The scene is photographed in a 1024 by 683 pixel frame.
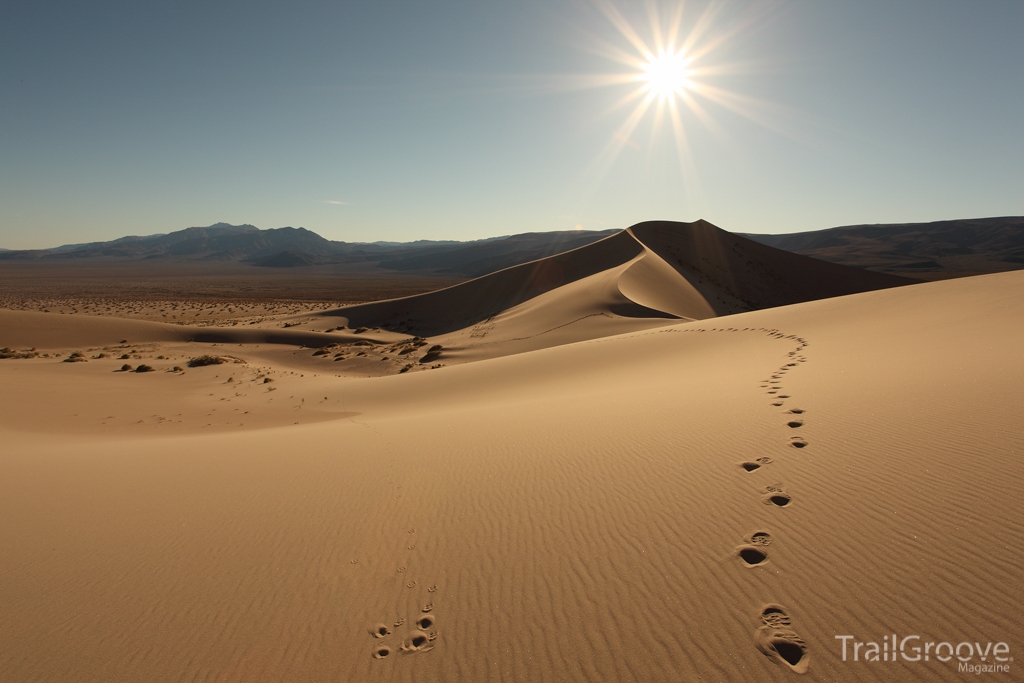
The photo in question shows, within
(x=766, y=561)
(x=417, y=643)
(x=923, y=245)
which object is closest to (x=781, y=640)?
(x=766, y=561)

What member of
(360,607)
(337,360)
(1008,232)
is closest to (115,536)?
(360,607)

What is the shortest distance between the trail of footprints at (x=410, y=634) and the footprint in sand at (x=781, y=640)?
158 cm

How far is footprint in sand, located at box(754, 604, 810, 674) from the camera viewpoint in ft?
6.47

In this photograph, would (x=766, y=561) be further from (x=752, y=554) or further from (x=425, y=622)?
(x=425, y=622)

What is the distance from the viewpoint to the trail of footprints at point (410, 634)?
2332 mm

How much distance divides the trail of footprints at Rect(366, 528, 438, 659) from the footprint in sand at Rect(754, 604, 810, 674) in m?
1.58

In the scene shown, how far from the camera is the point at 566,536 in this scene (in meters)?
3.11

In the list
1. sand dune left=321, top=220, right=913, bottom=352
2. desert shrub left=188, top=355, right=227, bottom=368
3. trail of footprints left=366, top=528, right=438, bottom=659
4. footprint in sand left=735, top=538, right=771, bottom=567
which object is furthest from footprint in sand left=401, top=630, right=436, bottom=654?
sand dune left=321, top=220, right=913, bottom=352

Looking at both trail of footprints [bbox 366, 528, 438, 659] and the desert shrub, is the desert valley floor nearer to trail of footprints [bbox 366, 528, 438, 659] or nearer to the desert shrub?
trail of footprints [bbox 366, 528, 438, 659]

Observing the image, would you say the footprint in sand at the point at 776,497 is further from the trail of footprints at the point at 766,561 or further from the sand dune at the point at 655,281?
the sand dune at the point at 655,281

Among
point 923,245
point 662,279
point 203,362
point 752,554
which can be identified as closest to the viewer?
point 752,554

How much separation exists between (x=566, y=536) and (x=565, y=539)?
0.04 m

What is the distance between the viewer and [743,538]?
2.81 meters

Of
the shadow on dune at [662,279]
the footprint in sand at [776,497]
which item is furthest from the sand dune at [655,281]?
the footprint in sand at [776,497]
